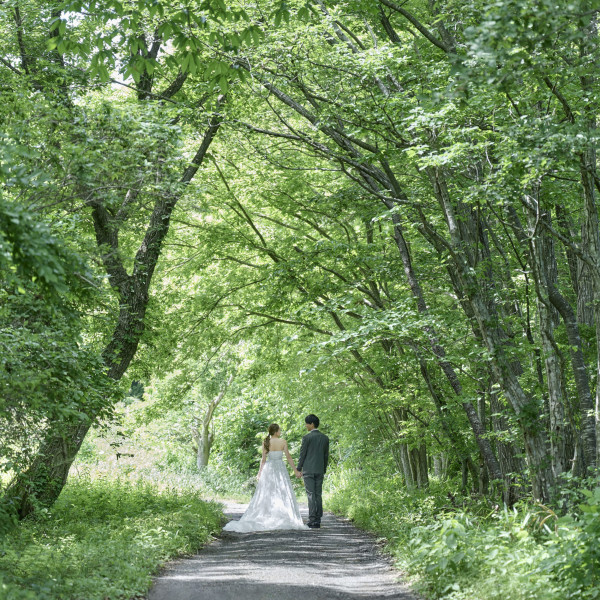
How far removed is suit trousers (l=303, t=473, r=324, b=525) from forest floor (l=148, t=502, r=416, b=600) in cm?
187

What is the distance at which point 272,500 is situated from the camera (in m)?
13.7

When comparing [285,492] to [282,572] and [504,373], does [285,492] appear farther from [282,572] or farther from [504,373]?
[504,373]

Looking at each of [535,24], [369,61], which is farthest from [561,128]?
[369,61]

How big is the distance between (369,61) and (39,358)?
5.17 m

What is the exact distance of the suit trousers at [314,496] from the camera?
13.5 meters

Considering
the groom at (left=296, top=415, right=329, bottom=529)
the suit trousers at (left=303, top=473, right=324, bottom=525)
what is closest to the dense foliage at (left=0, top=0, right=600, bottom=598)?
the suit trousers at (left=303, top=473, right=324, bottom=525)

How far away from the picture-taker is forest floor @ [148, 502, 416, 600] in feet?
22.0

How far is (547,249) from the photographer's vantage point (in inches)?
380

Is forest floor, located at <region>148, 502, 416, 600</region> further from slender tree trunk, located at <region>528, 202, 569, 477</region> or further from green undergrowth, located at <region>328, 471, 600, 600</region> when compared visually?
slender tree trunk, located at <region>528, 202, 569, 477</region>

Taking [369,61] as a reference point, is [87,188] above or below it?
below

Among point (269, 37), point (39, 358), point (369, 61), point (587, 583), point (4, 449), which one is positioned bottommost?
point (587, 583)

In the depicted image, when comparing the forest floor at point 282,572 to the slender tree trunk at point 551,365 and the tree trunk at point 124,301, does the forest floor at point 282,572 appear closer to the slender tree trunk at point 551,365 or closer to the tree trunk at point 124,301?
the slender tree trunk at point 551,365

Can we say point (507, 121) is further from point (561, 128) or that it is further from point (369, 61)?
point (369, 61)

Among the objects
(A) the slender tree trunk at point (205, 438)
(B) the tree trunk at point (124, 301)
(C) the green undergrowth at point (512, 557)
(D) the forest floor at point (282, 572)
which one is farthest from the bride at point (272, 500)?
(A) the slender tree trunk at point (205, 438)
